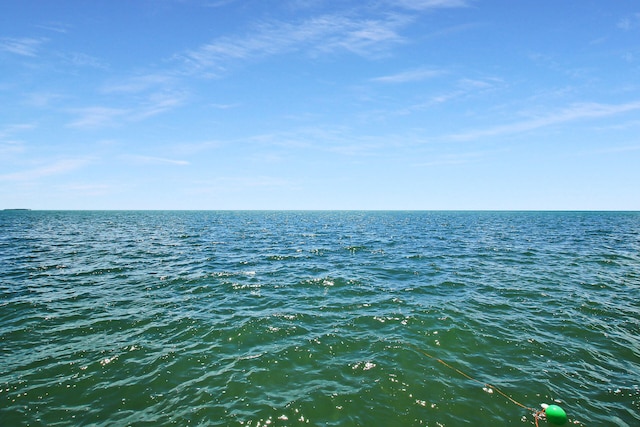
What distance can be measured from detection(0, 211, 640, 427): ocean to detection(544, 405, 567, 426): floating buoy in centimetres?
47

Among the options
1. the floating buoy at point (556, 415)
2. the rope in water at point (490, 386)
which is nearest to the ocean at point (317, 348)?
the rope in water at point (490, 386)

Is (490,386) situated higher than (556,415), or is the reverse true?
(556,415)

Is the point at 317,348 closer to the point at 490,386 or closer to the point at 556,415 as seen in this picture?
the point at 490,386

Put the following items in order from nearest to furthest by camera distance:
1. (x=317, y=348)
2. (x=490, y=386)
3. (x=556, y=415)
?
(x=556, y=415) → (x=490, y=386) → (x=317, y=348)

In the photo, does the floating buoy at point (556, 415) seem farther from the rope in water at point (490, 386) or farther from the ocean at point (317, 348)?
the ocean at point (317, 348)

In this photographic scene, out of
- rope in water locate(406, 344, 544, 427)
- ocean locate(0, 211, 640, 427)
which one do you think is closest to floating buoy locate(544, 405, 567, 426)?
rope in water locate(406, 344, 544, 427)

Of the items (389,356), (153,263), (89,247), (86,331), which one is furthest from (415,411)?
(89,247)

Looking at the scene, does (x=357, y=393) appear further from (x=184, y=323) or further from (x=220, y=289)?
(x=220, y=289)

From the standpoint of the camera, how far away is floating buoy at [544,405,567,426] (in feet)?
24.7

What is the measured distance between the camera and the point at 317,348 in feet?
37.6

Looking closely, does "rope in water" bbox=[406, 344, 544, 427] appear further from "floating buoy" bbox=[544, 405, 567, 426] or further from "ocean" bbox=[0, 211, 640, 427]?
"floating buoy" bbox=[544, 405, 567, 426]

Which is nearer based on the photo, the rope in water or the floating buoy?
the floating buoy

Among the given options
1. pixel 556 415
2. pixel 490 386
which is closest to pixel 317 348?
pixel 490 386

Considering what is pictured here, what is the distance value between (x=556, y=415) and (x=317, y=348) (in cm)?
709
